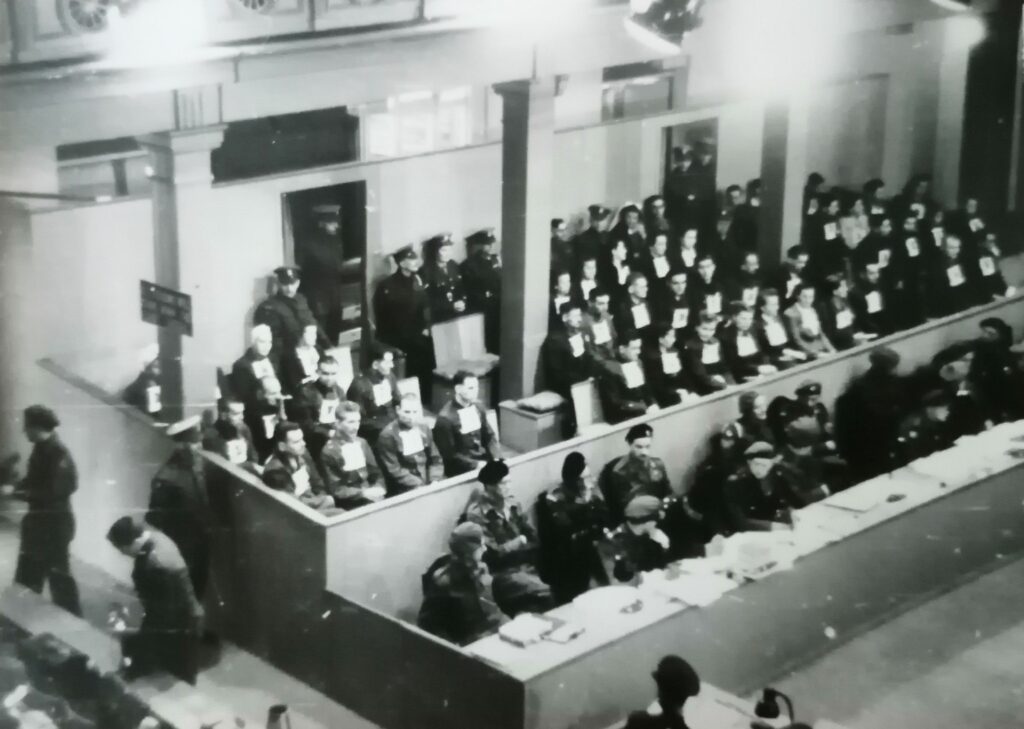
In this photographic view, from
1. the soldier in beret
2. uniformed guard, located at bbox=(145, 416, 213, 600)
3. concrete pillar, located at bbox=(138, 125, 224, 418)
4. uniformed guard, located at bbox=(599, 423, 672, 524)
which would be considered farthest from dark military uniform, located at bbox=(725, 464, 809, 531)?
concrete pillar, located at bbox=(138, 125, 224, 418)

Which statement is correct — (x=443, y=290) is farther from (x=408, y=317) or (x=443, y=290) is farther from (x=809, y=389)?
(x=809, y=389)

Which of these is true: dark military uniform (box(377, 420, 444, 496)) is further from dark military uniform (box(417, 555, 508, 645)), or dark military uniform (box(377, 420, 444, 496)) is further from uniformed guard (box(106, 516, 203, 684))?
uniformed guard (box(106, 516, 203, 684))

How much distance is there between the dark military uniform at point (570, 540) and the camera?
5.60 meters

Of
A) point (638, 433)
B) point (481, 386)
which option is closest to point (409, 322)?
point (481, 386)

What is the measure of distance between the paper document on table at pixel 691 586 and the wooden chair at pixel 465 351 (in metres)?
2.10

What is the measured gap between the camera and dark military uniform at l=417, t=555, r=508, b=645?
5070mm

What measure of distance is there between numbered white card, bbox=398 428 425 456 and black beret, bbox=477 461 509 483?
64 cm

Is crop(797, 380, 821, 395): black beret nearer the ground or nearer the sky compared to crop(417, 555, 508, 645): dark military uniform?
nearer the sky

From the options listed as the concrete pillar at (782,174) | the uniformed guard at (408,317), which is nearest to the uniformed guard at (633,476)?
the uniformed guard at (408,317)

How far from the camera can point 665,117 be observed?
363 inches

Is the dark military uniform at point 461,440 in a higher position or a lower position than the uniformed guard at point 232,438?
lower

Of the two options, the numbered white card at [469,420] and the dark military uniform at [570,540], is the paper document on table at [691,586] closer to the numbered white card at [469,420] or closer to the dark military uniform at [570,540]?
the dark military uniform at [570,540]

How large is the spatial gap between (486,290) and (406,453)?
199 cm

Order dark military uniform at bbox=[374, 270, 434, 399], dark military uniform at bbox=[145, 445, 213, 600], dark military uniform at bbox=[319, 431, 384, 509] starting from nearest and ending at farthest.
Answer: dark military uniform at bbox=[145, 445, 213, 600], dark military uniform at bbox=[319, 431, 384, 509], dark military uniform at bbox=[374, 270, 434, 399]
